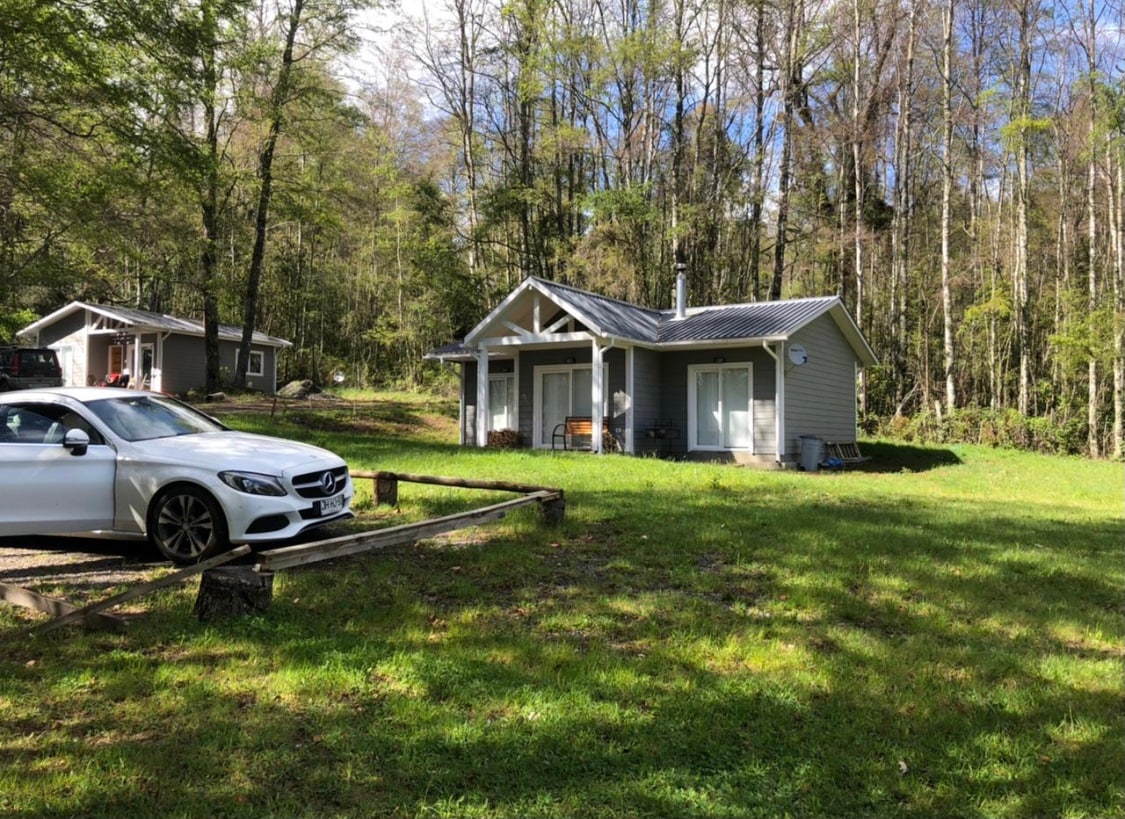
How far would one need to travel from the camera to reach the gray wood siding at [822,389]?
49.4 ft

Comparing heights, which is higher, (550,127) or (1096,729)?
(550,127)

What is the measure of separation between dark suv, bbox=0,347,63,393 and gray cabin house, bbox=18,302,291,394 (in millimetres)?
5057

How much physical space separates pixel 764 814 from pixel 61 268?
15.6 m

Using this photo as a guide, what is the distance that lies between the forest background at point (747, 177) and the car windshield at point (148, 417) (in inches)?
381

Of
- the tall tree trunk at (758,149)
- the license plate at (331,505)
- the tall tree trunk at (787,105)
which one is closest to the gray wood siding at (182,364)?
the tall tree trunk at (758,149)

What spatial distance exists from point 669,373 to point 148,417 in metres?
11.9

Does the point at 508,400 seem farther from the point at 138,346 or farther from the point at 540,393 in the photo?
the point at 138,346

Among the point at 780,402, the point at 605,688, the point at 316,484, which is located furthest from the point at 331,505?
the point at 780,402

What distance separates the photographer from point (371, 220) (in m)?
34.1

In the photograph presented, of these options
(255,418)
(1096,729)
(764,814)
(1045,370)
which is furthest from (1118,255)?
(255,418)

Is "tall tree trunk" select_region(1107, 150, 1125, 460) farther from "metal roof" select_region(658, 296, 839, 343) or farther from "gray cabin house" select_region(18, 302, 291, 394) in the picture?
"gray cabin house" select_region(18, 302, 291, 394)

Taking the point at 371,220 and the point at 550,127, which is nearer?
the point at 550,127

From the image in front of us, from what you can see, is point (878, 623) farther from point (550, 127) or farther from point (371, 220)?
point (371, 220)

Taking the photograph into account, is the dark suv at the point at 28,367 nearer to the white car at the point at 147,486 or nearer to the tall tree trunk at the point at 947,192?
the white car at the point at 147,486
